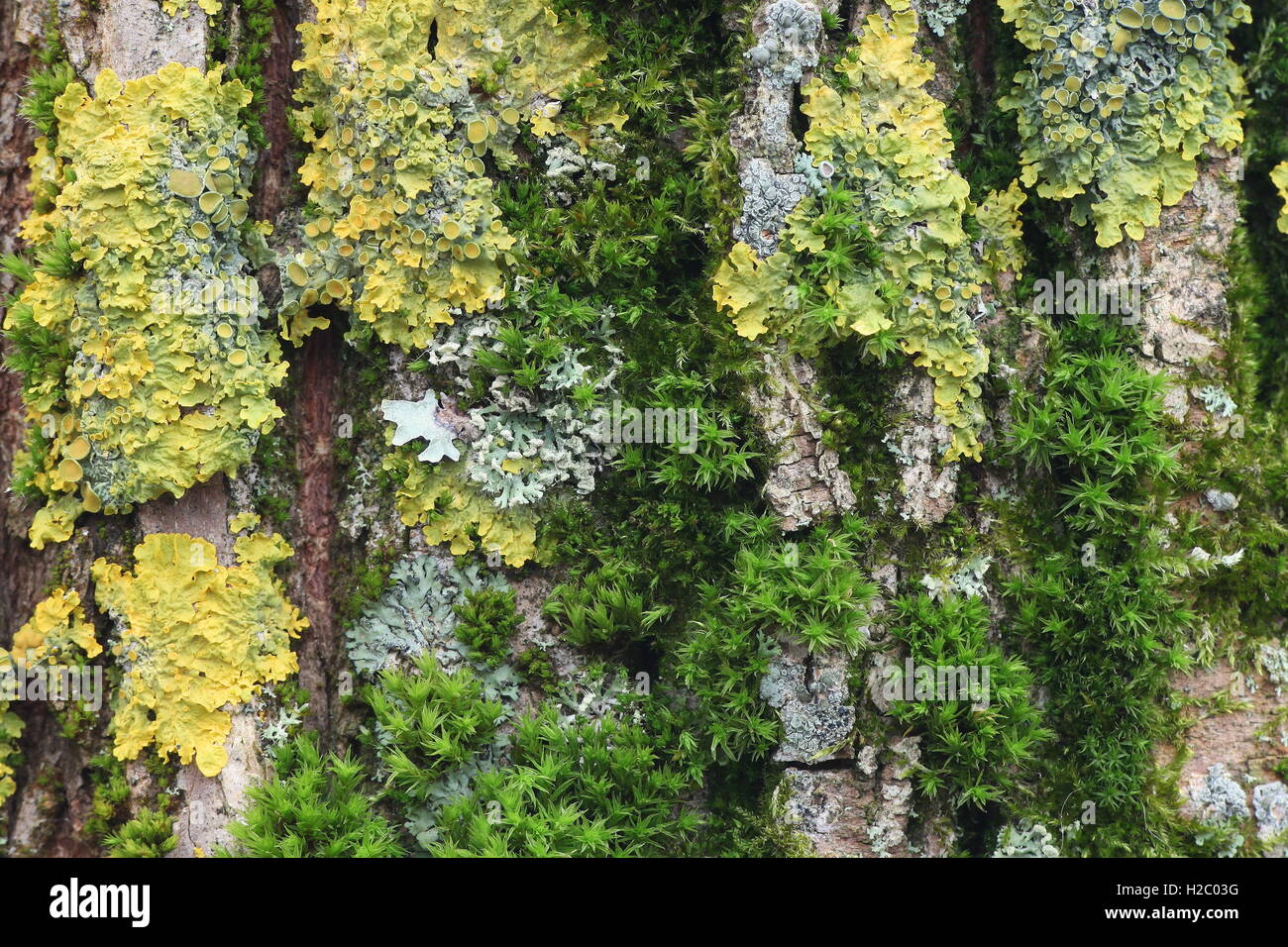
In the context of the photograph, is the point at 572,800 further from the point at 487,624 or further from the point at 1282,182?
the point at 1282,182

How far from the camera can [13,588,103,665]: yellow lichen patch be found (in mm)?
3756

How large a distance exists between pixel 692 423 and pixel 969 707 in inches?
60.1

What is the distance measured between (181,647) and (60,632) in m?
0.50

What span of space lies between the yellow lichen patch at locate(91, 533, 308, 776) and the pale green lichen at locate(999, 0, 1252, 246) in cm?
365

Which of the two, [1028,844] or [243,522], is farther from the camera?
[243,522]

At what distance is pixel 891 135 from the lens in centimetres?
385

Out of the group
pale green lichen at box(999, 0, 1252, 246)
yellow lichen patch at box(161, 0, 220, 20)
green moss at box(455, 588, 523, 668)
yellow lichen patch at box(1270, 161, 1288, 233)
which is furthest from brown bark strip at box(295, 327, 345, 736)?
yellow lichen patch at box(1270, 161, 1288, 233)

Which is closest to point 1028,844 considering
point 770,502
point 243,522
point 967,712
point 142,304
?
point 967,712

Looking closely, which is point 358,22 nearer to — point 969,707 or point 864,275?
point 864,275

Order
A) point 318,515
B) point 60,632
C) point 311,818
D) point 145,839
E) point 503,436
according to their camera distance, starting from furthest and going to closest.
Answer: point 318,515
point 503,436
point 60,632
point 145,839
point 311,818

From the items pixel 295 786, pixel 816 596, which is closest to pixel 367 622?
pixel 295 786

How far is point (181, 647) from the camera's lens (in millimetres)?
3699

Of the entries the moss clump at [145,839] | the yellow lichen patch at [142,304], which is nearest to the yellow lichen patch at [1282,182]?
the yellow lichen patch at [142,304]

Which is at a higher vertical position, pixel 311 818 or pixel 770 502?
pixel 770 502
